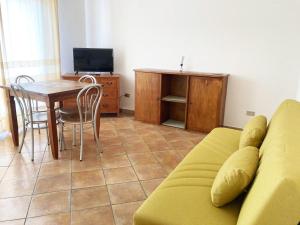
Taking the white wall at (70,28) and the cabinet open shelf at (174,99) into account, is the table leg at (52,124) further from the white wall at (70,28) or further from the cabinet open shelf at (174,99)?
the white wall at (70,28)

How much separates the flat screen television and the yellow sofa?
9.63 ft

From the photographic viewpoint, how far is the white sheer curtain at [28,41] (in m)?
3.55

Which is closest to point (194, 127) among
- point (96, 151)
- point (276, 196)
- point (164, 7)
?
point (96, 151)

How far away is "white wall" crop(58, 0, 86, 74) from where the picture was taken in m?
4.54

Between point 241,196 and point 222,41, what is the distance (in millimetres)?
2821

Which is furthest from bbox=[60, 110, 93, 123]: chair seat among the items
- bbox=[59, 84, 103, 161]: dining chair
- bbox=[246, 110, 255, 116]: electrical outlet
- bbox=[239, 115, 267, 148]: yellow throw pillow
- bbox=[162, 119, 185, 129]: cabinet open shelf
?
bbox=[246, 110, 255, 116]: electrical outlet

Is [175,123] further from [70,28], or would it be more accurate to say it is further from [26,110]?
[70,28]

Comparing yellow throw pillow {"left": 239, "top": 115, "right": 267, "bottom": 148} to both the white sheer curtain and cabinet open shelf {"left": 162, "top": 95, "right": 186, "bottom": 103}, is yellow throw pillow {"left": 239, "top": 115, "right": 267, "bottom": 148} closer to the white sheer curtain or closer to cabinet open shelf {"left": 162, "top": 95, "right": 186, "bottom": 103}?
cabinet open shelf {"left": 162, "top": 95, "right": 186, "bottom": 103}

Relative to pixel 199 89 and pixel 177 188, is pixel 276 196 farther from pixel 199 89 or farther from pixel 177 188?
pixel 199 89

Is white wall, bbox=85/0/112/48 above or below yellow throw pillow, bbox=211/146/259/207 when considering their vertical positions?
above

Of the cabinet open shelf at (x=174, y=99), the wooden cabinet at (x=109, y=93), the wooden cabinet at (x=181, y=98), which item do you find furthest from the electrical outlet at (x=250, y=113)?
the wooden cabinet at (x=109, y=93)

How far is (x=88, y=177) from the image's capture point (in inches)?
101

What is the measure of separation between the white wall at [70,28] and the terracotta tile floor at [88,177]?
1.66m

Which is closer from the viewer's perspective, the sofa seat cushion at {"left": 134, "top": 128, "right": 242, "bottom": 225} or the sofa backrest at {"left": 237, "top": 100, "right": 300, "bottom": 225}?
the sofa backrest at {"left": 237, "top": 100, "right": 300, "bottom": 225}
